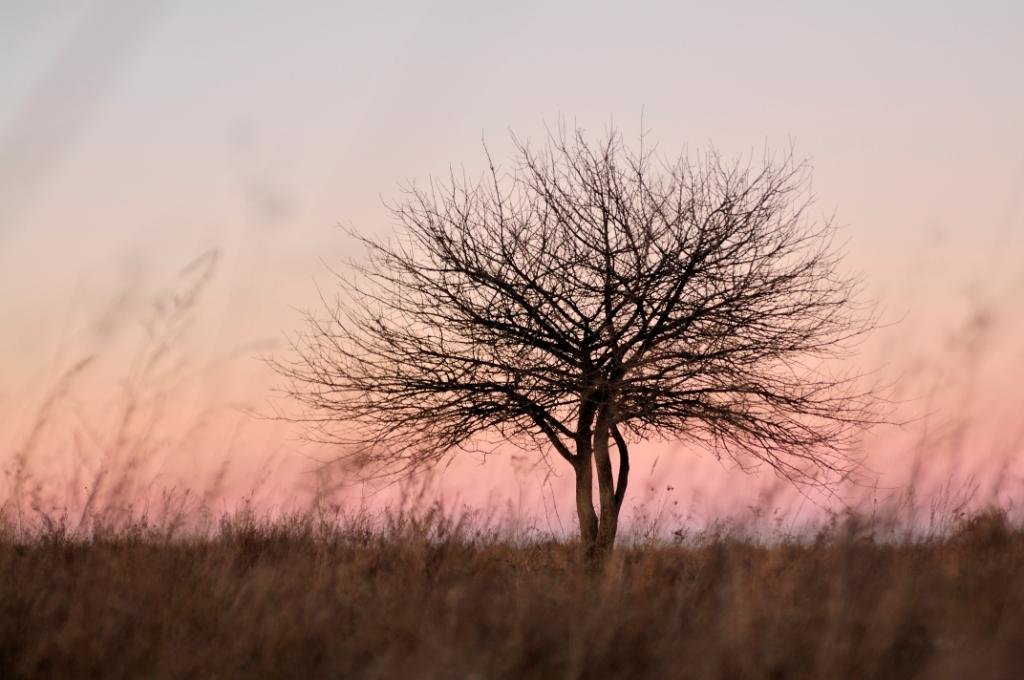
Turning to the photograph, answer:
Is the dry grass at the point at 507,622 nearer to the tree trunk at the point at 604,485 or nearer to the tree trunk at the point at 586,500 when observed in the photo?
the tree trunk at the point at 604,485

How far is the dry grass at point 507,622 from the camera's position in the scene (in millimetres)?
4996

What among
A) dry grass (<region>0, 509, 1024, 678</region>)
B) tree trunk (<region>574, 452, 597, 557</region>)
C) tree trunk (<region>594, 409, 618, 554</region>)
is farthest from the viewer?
tree trunk (<region>574, 452, 597, 557</region>)

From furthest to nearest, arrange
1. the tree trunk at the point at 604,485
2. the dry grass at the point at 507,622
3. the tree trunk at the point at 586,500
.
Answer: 1. the tree trunk at the point at 586,500
2. the tree trunk at the point at 604,485
3. the dry grass at the point at 507,622

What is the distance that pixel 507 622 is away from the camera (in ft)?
18.0

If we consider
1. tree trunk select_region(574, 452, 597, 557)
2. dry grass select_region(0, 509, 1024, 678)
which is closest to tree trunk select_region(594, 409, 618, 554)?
tree trunk select_region(574, 452, 597, 557)

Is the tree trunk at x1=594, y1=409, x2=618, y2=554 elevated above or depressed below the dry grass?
above

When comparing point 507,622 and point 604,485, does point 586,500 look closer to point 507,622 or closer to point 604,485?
point 604,485

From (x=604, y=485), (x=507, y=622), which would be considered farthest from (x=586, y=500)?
(x=507, y=622)

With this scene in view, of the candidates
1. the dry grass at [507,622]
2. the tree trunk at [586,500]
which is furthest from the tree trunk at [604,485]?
the dry grass at [507,622]

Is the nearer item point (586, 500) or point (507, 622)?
point (507, 622)

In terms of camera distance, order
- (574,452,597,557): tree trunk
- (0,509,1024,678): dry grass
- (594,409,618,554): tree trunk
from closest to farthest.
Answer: (0,509,1024,678): dry grass, (594,409,618,554): tree trunk, (574,452,597,557): tree trunk

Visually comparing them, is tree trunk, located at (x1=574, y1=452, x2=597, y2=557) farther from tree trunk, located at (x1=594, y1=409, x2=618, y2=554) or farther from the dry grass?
the dry grass

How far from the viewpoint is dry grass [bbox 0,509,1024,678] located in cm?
500

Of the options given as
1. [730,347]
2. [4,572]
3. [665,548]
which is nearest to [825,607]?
[4,572]
